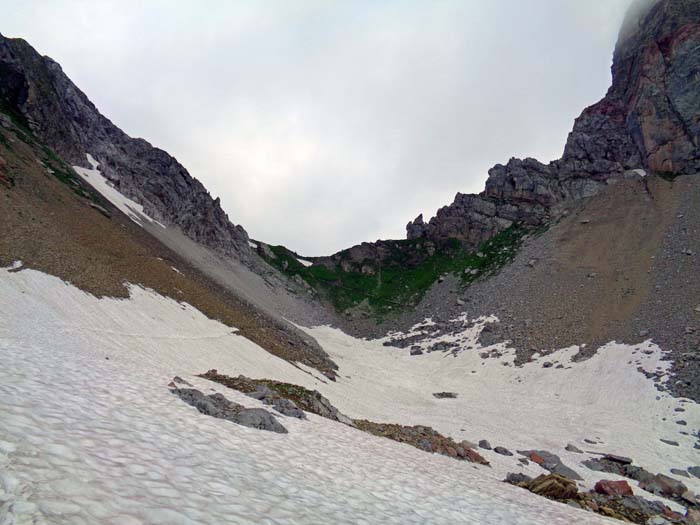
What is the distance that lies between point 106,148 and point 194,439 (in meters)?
87.6

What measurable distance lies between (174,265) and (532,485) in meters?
44.9

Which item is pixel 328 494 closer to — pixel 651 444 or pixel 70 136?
pixel 651 444

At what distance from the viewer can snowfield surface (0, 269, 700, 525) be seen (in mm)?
5004

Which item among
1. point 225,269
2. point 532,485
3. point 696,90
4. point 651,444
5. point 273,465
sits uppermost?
point 696,90

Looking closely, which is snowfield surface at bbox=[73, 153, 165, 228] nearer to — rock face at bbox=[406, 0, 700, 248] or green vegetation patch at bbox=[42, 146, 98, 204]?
green vegetation patch at bbox=[42, 146, 98, 204]

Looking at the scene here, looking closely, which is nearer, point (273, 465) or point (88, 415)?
point (88, 415)

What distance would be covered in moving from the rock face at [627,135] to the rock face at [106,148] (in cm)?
6329

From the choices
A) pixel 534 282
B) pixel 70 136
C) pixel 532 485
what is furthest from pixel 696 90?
pixel 70 136

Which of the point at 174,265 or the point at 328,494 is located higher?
the point at 174,265

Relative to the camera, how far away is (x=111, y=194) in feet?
214

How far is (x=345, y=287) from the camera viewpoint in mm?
106000

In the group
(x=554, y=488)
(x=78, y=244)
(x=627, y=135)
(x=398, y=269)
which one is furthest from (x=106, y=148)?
(x=627, y=135)

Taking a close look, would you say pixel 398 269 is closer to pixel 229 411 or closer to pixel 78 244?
pixel 78 244

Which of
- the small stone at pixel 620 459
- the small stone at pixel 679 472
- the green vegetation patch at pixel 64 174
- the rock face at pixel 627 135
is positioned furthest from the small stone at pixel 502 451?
the rock face at pixel 627 135
